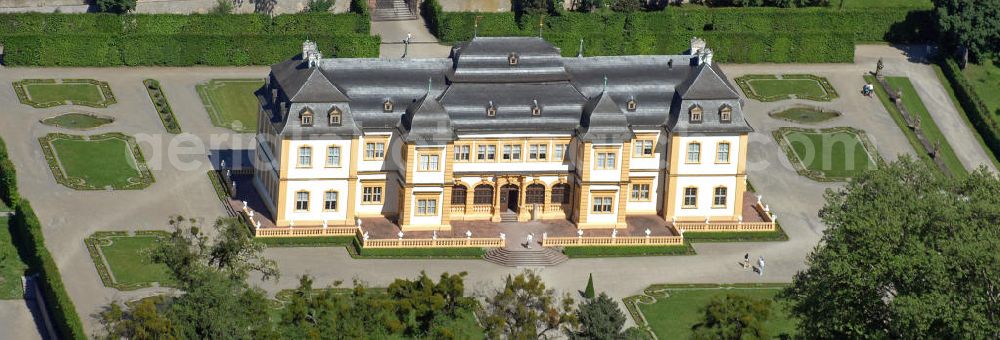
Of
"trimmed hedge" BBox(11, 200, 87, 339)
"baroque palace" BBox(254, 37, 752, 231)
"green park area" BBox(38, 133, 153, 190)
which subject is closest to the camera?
"trimmed hedge" BBox(11, 200, 87, 339)

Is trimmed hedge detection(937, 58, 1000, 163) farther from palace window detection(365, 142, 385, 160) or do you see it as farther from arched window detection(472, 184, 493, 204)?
palace window detection(365, 142, 385, 160)

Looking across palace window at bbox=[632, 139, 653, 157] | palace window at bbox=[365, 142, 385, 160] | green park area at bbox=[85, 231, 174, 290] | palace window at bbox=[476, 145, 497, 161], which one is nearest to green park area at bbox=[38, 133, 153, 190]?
green park area at bbox=[85, 231, 174, 290]

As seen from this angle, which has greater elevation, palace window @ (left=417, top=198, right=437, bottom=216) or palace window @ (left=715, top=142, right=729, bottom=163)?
palace window @ (left=715, top=142, right=729, bottom=163)

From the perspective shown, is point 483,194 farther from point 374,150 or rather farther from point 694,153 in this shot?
point 694,153

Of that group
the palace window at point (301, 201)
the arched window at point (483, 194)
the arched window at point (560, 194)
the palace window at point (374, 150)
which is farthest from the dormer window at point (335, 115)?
the arched window at point (560, 194)

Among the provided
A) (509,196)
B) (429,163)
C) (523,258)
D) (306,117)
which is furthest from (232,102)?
(523,258)

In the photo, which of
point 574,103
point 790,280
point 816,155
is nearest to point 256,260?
point 574,103
